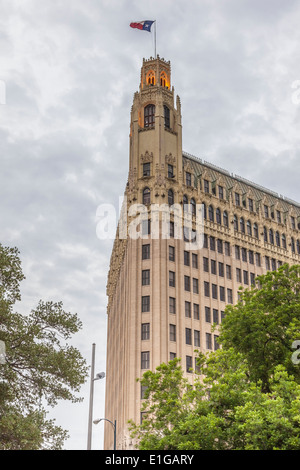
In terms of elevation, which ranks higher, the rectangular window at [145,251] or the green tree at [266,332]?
the rectangular window at [145,251]

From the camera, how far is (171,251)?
212 ft

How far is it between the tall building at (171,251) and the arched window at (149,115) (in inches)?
6.3

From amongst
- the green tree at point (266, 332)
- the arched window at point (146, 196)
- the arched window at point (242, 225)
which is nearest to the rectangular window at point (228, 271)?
the arched window at point (242, 225)

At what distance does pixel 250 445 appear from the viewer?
862 inches

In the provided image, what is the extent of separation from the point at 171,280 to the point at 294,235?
89.9 ft

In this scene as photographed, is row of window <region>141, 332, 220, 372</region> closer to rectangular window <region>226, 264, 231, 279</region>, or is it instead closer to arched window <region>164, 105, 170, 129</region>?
rectangular window <region>226, 264, 231, 279</region>

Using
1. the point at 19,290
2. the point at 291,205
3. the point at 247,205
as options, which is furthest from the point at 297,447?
the point at 291,205

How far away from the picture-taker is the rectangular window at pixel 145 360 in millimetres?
57906

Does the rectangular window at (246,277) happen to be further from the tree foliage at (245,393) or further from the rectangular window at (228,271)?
the tree foliage at (245,393)

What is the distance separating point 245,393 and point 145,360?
35.5 metres

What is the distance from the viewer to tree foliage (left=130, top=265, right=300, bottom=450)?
72.5 feet

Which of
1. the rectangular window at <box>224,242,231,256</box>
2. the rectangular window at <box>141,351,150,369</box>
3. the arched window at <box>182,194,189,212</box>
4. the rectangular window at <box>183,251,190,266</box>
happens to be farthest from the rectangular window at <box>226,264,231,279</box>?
the rectangular window at <box>141,351,150,369</box>

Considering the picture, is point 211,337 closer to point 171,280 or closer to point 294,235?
point 171,280

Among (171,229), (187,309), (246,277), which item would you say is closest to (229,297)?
(246,277)
